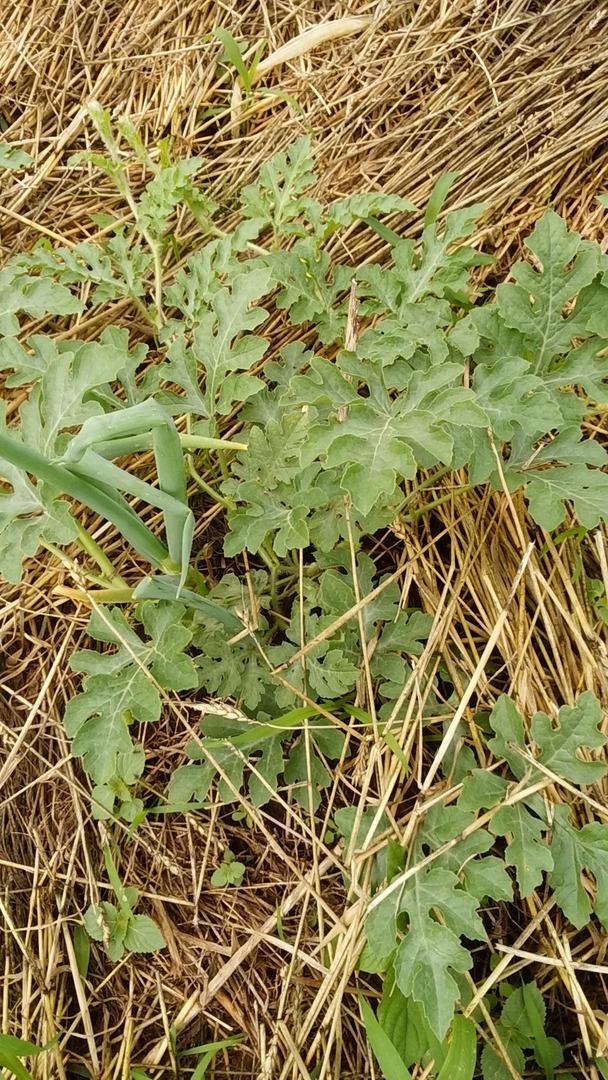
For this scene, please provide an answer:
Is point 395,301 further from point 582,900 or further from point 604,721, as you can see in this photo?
point 582,900

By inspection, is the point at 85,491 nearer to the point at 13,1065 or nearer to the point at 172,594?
the point at 172,594

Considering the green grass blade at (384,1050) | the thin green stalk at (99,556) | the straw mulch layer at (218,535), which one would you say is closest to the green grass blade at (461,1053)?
the green grass blade at (384,1050)

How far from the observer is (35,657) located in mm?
1969

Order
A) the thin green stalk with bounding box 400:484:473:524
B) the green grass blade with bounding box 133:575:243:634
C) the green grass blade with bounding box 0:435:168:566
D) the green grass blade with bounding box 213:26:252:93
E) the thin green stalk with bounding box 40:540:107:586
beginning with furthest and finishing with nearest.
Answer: the green grass blade with bounding box 213:26:252:93, the thin green stalk with bounding box 400:484:473:524, the thin green stalk with bounding box 40:540:107:586, the green grass blade with bounding box 133:575:243:634, the green grass blade with bounding box 0:435:168:566

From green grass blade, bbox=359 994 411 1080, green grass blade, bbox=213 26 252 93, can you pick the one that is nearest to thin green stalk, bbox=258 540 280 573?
green grass blade, bbox=359 994 411 1080

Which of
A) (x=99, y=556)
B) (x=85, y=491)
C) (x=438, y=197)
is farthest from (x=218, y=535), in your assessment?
(x=438, y=197)

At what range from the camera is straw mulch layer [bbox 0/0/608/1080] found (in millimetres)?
1646

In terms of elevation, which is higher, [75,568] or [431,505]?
[75,568]

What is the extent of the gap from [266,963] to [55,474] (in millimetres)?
1133

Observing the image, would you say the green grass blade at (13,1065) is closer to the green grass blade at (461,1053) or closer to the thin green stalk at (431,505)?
the green grass blade at (461,1053)

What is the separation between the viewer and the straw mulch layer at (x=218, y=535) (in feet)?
5.40

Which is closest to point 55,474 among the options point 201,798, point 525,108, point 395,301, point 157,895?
point 201,798

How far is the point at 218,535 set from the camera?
1957 millimetres

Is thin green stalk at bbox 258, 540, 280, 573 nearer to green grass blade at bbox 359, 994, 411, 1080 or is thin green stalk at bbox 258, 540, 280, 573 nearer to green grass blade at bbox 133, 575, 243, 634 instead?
green grass blade at bbox 133, 575, 243, 634
